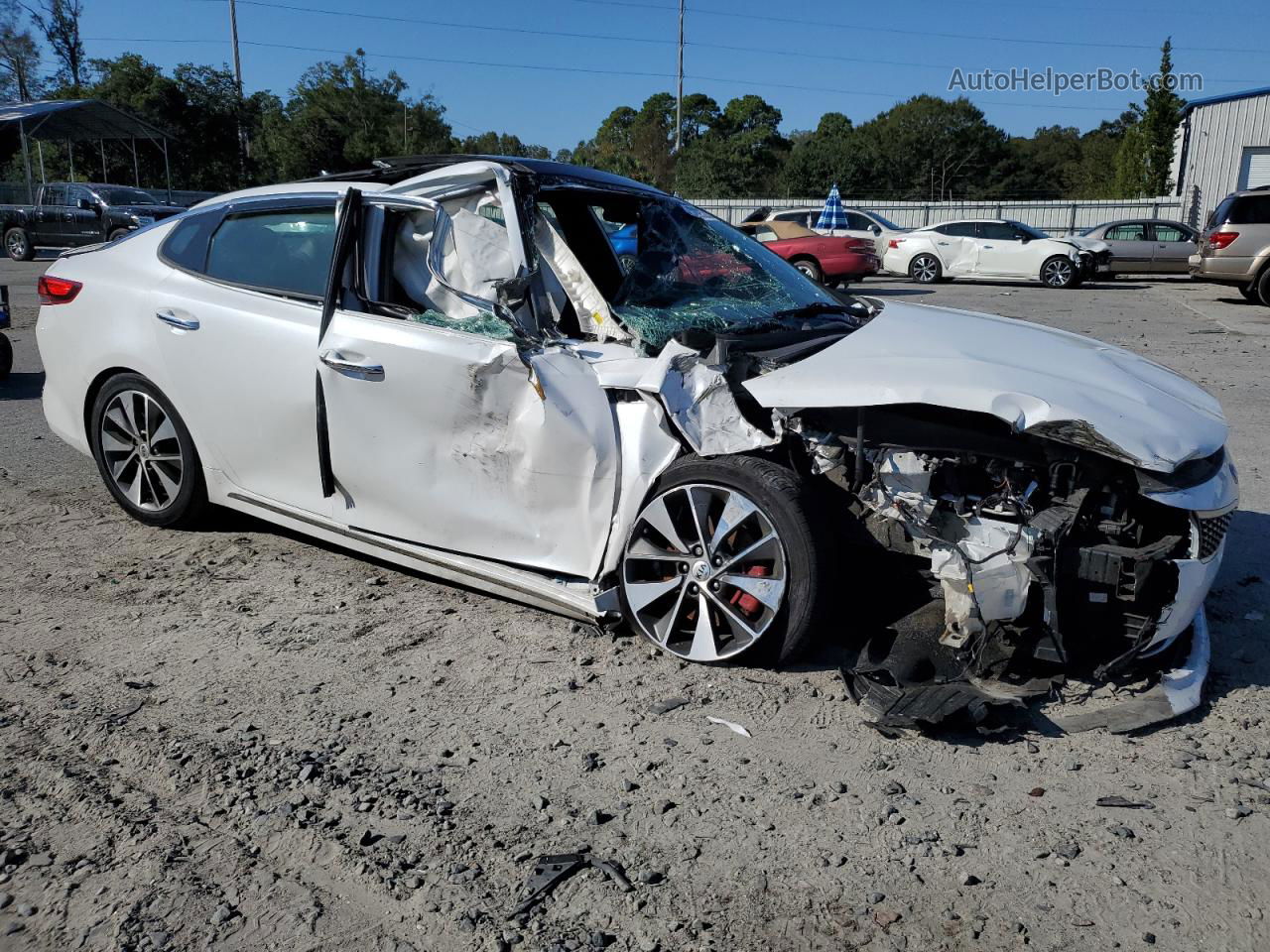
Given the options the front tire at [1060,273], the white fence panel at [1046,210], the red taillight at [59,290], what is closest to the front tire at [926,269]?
the front tire at [1060,273]

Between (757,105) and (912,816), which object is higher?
(757,105)

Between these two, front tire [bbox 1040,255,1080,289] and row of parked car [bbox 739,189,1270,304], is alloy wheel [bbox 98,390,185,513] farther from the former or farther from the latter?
front tire [bbox 1040,255,1080,289]

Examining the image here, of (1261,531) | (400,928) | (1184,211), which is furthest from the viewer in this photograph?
(1184,211)

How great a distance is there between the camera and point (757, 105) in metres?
76.6

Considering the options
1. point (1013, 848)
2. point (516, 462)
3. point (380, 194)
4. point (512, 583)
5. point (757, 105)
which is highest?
point (757, 105)

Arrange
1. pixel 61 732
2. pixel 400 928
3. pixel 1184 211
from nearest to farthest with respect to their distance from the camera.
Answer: pixel 400 928
pixel 61 732
pixel 1184 211

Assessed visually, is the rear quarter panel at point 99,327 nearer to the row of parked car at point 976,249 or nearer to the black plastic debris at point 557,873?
the black plastic debris at point 557,873

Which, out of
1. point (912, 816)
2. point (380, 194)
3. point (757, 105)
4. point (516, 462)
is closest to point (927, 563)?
point (912, 816)

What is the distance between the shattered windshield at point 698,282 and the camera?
404 cm

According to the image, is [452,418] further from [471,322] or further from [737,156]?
[737,156]

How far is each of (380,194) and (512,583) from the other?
1.68 metres

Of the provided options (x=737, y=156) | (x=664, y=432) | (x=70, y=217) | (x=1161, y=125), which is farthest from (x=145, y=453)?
(x=737, y=156)

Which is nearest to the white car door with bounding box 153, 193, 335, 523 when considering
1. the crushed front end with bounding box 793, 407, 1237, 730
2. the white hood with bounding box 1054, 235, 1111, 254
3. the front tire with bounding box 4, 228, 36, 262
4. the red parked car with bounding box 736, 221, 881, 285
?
the crushed front end with bounding box 793, 407, 1237, 730

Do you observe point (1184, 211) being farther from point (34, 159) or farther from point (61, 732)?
point (34, 159)
